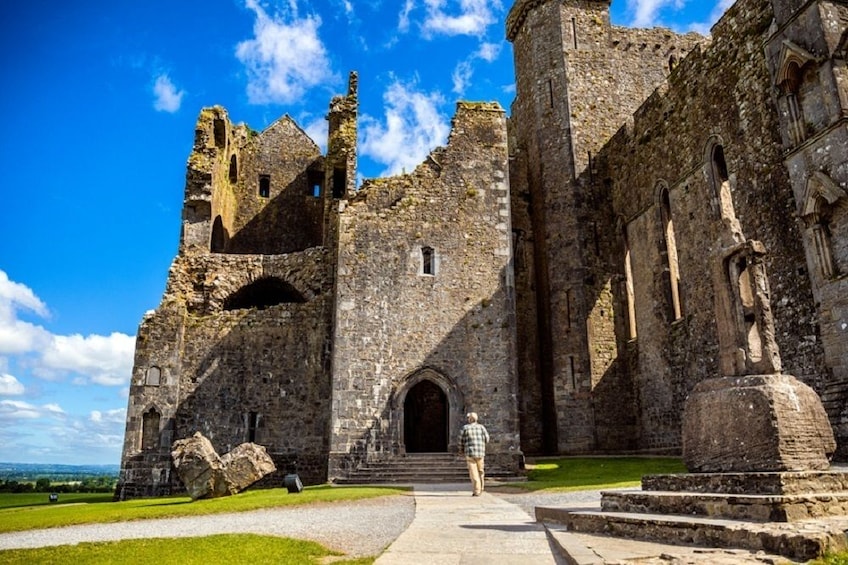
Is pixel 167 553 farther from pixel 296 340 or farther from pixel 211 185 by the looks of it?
pixel 211 185

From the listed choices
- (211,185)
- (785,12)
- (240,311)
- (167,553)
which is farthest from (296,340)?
(785,12)

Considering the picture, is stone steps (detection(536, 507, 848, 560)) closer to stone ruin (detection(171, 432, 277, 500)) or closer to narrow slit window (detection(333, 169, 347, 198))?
stone ruin (detection(171, 432, 277, 500))

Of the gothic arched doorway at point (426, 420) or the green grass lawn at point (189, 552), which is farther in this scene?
the gothic arched doorway at point (426, 420)

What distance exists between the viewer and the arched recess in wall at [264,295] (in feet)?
71.8

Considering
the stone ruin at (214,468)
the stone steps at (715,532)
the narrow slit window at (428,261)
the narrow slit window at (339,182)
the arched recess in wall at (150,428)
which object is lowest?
the stone steps at (715,532)

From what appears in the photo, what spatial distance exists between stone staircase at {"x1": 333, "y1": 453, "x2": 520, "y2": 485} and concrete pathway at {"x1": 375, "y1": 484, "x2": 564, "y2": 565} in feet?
18.3

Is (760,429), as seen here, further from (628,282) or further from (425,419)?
(628,282)

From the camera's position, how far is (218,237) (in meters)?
26.5

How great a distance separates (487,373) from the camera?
713 inches

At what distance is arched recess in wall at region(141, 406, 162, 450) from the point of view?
1888 centimetres

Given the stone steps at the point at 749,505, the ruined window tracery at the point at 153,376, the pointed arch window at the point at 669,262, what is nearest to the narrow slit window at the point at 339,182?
the ruined window tracery at the point at 153,376

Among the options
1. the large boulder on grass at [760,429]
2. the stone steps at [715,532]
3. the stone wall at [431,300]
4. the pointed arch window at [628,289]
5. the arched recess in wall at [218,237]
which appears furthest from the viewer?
the arched recess in wall at [218,237]

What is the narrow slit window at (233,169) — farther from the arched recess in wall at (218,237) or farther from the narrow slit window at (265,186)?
the arched recess in wall at (218,237)

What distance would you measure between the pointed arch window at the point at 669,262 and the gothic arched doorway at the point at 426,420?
7.78 metres
